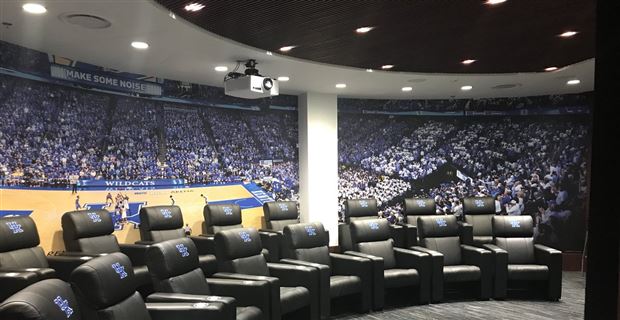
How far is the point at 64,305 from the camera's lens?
2.04m

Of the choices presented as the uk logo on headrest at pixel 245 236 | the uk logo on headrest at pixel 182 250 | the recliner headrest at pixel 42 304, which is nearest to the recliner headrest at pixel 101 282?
the recliner headrest at pixel 42 304

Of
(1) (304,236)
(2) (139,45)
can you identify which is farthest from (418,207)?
(2) (139,45)

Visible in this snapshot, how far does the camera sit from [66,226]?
4.57 metres

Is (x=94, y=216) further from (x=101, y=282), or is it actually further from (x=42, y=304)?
(x=42, y=304)

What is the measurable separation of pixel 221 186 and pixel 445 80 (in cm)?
333

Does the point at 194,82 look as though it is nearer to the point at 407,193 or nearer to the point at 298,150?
the point at 298,150

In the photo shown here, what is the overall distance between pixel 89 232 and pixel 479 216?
479 cm

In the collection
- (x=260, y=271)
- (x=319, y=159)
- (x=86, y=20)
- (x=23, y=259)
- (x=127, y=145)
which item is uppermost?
(x=86, y=20)

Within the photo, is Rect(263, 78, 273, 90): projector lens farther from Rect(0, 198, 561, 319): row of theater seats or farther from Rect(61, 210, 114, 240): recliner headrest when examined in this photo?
Rect(61, 210, 114, 240): recliner headrest

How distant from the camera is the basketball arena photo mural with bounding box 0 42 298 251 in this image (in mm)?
4539

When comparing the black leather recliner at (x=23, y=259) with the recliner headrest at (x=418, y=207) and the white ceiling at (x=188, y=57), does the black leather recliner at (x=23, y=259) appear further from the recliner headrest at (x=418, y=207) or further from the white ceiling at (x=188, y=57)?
the recliner headrest at (x=418, y=207)

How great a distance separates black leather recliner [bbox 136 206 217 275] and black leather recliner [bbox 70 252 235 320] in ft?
7.21

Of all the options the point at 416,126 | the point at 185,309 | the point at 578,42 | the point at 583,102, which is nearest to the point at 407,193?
the point at 416,126

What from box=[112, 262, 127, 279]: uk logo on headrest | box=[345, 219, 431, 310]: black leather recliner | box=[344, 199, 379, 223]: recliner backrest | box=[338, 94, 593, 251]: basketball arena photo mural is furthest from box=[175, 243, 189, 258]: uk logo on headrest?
box=[338, 94, 593, 251]: basketball arena photo mural
